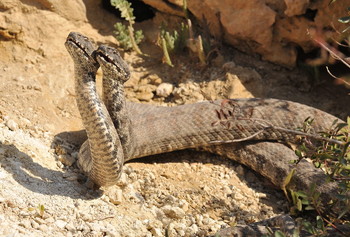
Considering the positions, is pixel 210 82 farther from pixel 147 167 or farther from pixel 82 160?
pixel 82 160

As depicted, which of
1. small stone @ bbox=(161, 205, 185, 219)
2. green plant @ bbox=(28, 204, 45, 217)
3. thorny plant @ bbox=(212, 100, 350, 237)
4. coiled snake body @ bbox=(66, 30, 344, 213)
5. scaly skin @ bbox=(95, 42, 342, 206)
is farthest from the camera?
scaly skin @ bbox=(95, 42, 342, 206)

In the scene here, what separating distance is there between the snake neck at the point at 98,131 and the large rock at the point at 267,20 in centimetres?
294

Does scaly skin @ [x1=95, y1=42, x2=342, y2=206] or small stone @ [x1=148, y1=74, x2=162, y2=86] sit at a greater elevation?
small stone @ [x1=148, y1=74, x2=162, y2=86]

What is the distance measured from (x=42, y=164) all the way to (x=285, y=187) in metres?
2.65

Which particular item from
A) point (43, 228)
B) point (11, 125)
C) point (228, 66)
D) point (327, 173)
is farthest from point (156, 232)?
point (228, 66)

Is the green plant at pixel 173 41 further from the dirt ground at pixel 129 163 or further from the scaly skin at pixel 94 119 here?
the scaly skin at pixel 94 119

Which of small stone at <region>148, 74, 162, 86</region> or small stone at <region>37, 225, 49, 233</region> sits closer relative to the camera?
small stone at <region>37, 225, 49, 233</region>

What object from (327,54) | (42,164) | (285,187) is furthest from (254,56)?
(42,164)

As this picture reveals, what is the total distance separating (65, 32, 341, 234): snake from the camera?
5.14 metres

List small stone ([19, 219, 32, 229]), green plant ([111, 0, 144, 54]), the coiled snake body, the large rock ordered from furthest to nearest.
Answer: green plant ([111, 0, 144, 54]), the large rock, the coiled snake body, small stone ([19, 219, 32, 229])

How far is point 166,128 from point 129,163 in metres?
0.62

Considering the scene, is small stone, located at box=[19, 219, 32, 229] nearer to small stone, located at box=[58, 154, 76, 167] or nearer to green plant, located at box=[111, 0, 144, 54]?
small stone, located at box=[58, 154, 76, 167]

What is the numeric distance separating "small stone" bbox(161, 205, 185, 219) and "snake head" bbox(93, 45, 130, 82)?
140cm

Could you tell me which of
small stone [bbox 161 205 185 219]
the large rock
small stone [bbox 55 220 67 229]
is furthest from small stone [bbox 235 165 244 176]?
small stone [bbox 55 220 67 229]
